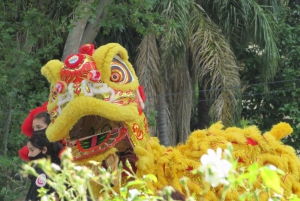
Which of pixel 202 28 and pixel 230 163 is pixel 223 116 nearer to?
pixel 202 28

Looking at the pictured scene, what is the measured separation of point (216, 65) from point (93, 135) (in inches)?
185

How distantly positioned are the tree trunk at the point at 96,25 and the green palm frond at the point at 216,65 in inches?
76.6

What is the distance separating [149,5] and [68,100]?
317 cm

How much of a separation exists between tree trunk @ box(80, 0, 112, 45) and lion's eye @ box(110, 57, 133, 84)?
9.34 ft

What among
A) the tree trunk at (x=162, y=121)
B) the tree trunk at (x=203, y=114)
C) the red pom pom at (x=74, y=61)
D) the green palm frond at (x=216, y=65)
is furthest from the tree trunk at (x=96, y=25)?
→ the tree trunk at (x=203, y=114)

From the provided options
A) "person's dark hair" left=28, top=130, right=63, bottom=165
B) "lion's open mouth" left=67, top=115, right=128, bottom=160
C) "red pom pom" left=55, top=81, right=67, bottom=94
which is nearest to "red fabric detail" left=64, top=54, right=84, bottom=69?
"red pom pom" left=55, top=81, right=67, bottom=94

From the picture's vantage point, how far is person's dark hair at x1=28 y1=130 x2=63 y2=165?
4.80 m

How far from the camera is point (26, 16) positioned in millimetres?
7355

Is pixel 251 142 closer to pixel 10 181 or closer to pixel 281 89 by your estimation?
pixel 10 181

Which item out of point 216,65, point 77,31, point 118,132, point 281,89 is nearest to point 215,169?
point 118,132

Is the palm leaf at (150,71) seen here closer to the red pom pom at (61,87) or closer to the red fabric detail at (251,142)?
the red fabric detail at (251,142)

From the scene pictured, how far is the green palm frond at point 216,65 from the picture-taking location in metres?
9.08

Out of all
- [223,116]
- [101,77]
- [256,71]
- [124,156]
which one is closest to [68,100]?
[101,77]

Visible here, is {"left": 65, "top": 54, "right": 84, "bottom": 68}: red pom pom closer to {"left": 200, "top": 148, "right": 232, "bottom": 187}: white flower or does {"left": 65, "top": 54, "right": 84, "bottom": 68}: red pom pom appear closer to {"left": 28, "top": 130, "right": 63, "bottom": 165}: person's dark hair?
{"left": 28, "top": 130, "right": 63, "bottom": 165}: person's dark hair
